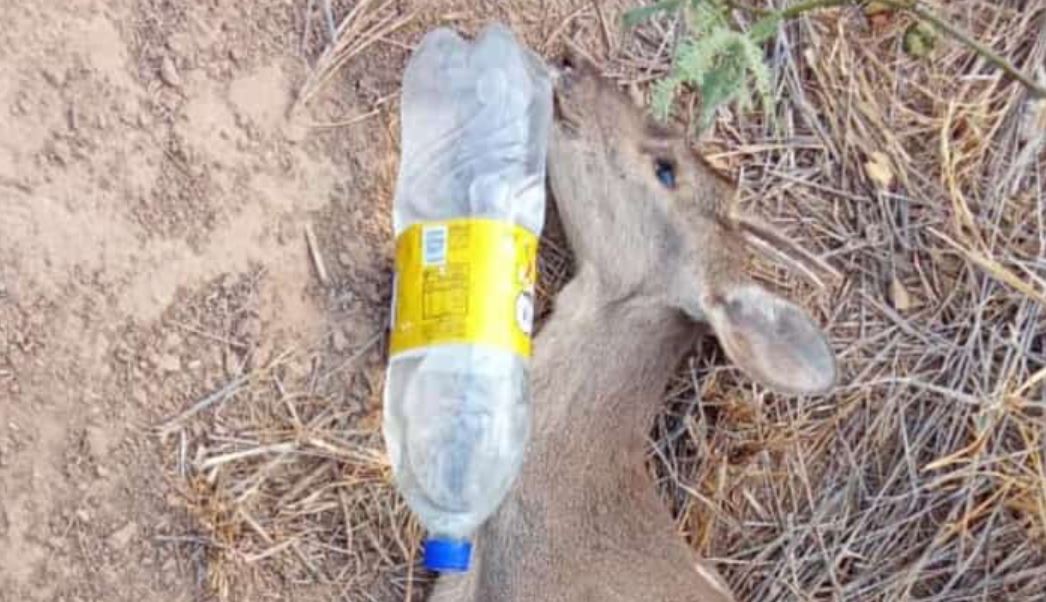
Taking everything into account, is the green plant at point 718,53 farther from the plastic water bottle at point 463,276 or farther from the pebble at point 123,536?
the pebble at point 123,536

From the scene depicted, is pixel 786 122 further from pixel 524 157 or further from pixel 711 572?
pixel 711 572

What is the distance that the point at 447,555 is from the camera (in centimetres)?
355

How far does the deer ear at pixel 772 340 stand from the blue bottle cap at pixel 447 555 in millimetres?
683

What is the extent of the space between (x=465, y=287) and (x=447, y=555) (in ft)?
1.77

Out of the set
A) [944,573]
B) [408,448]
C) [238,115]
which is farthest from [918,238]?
[238,115]

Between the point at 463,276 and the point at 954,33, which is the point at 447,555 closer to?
the point at 463,276

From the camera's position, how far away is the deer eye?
3850mm

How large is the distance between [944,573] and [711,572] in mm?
612

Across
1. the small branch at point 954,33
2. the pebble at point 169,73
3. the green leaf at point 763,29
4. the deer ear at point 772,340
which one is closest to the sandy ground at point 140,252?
the pebble at point 169,73

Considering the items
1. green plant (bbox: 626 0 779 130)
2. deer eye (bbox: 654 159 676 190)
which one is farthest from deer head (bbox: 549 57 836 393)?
green plant (bbox: 626 0 779 130)

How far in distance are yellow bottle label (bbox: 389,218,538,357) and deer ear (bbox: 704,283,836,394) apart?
421mm

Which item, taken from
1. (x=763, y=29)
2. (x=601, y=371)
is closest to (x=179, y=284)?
(x=601, y=371)

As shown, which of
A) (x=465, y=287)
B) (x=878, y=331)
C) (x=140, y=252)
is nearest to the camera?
(x=465, y=287)

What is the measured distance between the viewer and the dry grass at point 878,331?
13.3 feet
